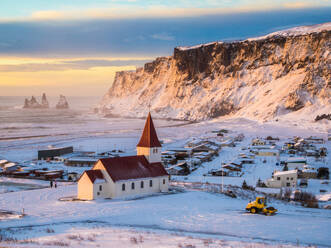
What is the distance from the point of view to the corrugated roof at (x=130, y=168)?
28078 mm

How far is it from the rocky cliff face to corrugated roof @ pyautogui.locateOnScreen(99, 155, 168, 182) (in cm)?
7885

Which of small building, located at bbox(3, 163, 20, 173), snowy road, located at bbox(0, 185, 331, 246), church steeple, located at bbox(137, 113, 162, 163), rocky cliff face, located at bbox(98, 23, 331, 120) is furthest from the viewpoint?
rocky cliff face, located at bbox(98, 23, 331, 120)

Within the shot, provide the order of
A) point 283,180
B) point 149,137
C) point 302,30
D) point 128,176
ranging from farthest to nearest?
point 302,30 < point 283,180 < point 149,137 < point 128,176

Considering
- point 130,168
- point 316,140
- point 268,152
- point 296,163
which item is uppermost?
point 130,168

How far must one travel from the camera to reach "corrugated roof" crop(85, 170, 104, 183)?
27327 millimetres

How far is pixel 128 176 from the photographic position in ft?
93.5

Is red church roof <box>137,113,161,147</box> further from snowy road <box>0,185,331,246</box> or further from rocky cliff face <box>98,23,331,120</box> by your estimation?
rocky cliff face <box>98,23,331,120</box>

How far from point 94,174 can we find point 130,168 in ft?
8.54

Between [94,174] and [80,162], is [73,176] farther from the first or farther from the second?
[94,174]

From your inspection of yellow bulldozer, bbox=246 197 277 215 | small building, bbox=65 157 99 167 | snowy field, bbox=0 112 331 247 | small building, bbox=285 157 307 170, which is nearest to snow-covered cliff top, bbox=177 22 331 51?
small building, bbox=285 157 307 170

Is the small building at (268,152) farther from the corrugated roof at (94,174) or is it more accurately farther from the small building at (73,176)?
the corrugated roof at (94,174)

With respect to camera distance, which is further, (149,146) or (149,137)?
(149,137)

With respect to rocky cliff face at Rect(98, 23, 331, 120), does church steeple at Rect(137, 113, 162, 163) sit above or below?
below

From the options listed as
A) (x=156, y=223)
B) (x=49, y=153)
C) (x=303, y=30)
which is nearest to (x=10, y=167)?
(x=49, y=153)
